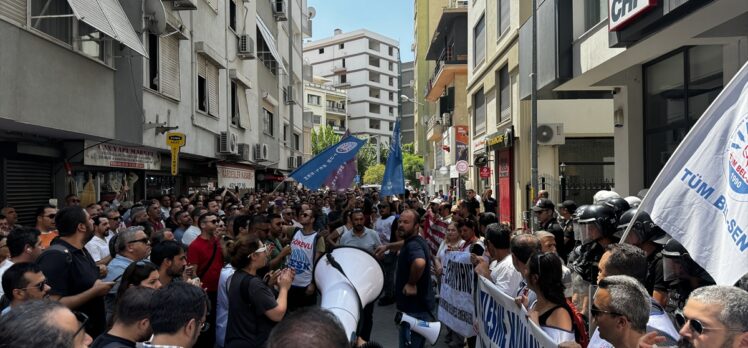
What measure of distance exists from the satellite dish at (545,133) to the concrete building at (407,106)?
60858mm

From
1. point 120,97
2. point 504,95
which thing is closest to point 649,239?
point 120,97

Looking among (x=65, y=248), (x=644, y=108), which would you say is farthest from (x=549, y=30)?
(x=65, y=248)

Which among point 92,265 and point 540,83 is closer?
point 92,265

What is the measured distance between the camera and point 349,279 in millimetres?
3062

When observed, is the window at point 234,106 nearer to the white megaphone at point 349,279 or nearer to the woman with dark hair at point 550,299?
the white megaphone at point 349,279

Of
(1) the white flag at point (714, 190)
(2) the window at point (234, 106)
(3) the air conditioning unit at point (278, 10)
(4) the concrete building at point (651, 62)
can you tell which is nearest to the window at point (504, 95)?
(4) the concrete building at point (651, 62)

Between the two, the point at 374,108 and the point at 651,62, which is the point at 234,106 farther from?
the point at 374,108

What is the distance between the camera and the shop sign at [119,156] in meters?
10.9

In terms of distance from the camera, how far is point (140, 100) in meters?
11.9

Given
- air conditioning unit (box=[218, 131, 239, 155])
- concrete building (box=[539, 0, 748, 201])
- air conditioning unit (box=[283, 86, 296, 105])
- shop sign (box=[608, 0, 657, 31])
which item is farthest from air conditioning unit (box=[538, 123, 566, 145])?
Answer: air conditioning unit (box=[283, 86, 296, 105])

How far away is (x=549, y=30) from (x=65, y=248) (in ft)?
33.5

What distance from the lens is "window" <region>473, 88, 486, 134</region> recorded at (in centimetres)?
2475

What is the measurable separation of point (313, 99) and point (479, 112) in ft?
160

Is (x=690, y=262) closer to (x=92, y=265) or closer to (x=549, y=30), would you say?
(x=92, y=265)
